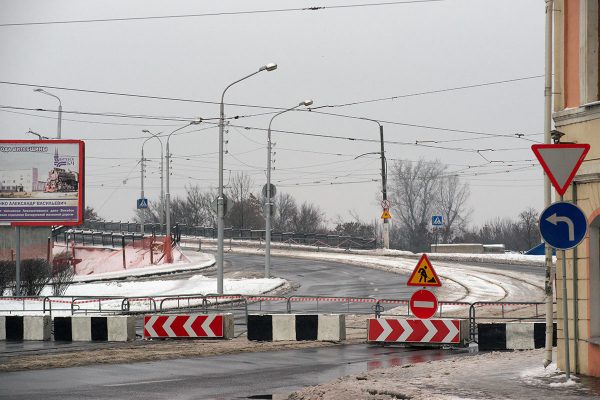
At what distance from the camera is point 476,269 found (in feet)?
163

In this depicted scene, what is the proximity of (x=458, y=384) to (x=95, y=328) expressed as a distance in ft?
44.1

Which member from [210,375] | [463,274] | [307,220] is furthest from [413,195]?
[210,375]

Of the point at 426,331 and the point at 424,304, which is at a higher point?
the point at 424,304

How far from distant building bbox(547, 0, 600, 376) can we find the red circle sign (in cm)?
585

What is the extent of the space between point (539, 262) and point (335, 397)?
4197 cm

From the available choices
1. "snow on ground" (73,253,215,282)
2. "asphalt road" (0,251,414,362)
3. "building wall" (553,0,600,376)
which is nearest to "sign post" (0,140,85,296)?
"asphalt road" (0,251,414,362)

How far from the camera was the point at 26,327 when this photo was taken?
1009 inches

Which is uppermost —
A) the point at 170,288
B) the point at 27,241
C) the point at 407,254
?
the point at 27,241

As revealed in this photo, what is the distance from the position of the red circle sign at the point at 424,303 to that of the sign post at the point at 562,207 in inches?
320

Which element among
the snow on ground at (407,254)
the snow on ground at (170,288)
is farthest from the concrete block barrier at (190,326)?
the snow on ground at (407,254)

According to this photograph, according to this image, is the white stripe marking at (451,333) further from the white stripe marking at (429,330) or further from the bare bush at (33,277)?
the bare bush at (33,277)

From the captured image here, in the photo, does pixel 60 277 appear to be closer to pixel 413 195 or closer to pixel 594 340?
pixel 594 340

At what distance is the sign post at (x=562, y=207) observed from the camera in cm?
1204

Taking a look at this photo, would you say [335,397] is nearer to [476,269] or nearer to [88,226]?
[476,269]
